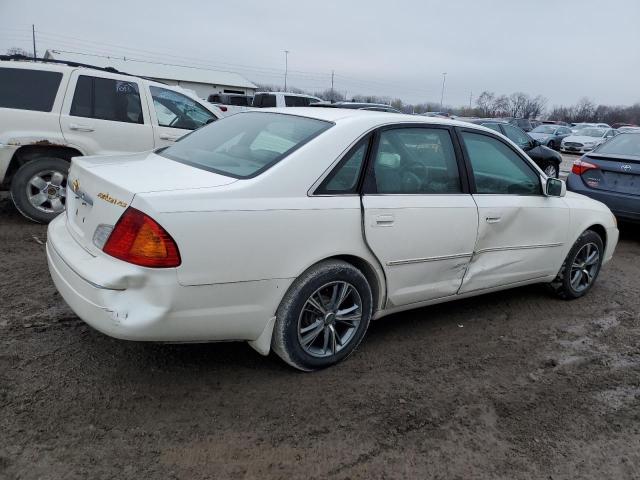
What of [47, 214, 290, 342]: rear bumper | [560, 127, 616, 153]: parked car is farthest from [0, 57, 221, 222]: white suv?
[560, 127, 616, 153]: parked car

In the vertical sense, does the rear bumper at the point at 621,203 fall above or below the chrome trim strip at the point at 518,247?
below

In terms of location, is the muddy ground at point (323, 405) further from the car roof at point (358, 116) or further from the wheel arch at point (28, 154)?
the wheel arch at point (28, 154)

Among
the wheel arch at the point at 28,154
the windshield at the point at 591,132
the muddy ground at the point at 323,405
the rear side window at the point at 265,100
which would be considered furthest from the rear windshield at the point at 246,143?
the windshield at the point at 591,132

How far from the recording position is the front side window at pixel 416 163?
342cm

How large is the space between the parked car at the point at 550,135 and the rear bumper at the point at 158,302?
26620 mm

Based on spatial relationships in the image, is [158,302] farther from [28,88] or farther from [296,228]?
[28,88]

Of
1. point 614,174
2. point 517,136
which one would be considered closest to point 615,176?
point 614,174

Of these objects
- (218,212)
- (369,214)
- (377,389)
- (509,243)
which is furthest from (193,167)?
(509,243)

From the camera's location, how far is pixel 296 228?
9.50 ft

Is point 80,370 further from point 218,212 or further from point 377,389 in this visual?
point 377,389

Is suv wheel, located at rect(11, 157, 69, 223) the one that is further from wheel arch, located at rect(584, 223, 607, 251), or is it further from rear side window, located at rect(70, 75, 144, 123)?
wheel arch, located at rect(584, 223, 607, 251)

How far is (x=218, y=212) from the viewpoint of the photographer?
2.67 m

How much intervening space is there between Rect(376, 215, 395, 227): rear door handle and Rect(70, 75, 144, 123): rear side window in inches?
174

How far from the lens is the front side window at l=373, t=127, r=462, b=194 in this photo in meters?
3.42
